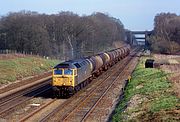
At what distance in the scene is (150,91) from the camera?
98.7 ft

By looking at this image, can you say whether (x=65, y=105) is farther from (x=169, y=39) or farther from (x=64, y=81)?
(x=169, y=39)

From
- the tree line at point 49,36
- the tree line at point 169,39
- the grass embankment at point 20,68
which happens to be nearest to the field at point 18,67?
the grass embankment at point 20,68

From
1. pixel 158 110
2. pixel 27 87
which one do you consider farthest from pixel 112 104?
pixel 27 87

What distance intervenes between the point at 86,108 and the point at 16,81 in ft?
65.3

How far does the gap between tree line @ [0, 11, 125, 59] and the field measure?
1864 cm

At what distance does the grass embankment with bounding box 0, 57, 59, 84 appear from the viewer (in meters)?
46.4

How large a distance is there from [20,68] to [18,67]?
Answer: 0.29 meters

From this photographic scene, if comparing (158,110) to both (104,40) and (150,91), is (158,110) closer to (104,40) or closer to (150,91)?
(150,91)

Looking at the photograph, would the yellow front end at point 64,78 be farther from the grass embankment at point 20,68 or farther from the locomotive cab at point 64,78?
the grass embankment at point 20,68

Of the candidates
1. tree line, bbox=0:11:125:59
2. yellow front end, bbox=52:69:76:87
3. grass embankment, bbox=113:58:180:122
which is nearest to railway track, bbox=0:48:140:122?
yellow front end, bbox=52:69:76:87

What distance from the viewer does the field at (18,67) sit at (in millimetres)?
46438

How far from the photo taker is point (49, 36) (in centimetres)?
9769

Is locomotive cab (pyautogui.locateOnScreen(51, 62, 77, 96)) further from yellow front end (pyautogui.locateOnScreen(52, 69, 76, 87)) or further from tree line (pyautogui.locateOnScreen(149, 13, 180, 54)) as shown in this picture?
tree line (pyautogui.locateOnScreen(149, 13, 180, 54))

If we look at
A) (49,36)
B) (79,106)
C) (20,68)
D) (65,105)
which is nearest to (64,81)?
(65,105)
